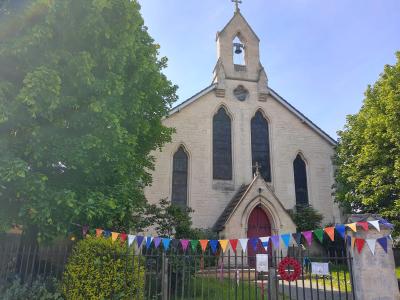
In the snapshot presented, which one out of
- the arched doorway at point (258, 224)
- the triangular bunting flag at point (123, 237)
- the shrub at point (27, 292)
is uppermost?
the arched doorway at point (258, 224)

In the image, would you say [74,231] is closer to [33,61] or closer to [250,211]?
[33,61]

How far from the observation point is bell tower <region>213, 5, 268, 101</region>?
21531 mm

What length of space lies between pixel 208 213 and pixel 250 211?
235 centimetres

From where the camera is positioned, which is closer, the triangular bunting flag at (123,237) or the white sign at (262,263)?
the white sign at (262,263)

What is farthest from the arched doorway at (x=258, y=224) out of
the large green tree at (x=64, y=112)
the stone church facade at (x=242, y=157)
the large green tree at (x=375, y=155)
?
the large green tree at (x=64, y=112)

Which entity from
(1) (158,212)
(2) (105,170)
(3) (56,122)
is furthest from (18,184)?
(1) (158,212)

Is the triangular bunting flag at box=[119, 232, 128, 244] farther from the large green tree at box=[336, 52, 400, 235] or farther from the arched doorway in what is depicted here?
the large green tree at box=[336, 52, 400, 235]

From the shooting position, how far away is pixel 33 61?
8.39 m

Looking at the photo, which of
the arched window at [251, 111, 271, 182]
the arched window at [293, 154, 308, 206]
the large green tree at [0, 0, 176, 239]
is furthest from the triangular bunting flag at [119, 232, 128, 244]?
the arched window at [293, 154, 308, 206]

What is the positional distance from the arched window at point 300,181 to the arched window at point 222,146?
399 cm

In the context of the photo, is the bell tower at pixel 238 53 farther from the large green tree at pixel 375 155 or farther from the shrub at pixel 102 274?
the shrub at pixel 102 274

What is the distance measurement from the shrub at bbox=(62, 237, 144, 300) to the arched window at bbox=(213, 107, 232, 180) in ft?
37.5

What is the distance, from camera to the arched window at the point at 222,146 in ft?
65.1

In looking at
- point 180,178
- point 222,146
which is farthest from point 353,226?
point 222,146
